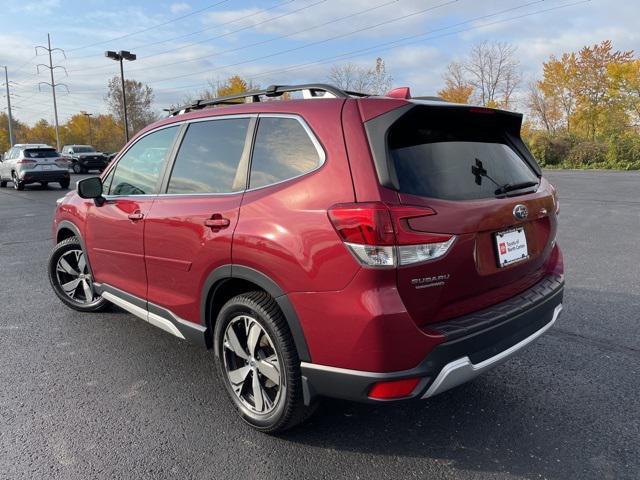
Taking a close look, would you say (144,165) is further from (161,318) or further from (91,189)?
(161,318)

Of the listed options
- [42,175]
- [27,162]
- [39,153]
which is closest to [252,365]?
[42,175]

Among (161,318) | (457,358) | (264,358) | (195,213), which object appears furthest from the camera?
(161,318)

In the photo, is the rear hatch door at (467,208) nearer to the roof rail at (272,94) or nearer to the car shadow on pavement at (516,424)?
the roof rail at (272,94)

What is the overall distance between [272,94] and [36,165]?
788 inches

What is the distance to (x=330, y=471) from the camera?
2342mm

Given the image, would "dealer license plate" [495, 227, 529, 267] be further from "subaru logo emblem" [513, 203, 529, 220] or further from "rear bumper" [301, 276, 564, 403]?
"rear bumper" [301, 276, 564, 403]

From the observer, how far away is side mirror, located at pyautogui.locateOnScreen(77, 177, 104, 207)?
379cm

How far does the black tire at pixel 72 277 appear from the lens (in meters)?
4.55

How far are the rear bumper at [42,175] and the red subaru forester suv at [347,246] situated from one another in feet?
63.0

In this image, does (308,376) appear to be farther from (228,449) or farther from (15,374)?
(15,374)

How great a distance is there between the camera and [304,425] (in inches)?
107

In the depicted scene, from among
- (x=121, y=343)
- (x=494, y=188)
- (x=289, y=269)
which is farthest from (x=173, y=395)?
(x=494, y=188)

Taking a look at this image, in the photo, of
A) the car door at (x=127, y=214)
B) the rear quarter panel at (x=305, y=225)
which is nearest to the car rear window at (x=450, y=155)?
the rear quarter panel at (x=305, y=225)

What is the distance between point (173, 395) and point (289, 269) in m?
1.42
